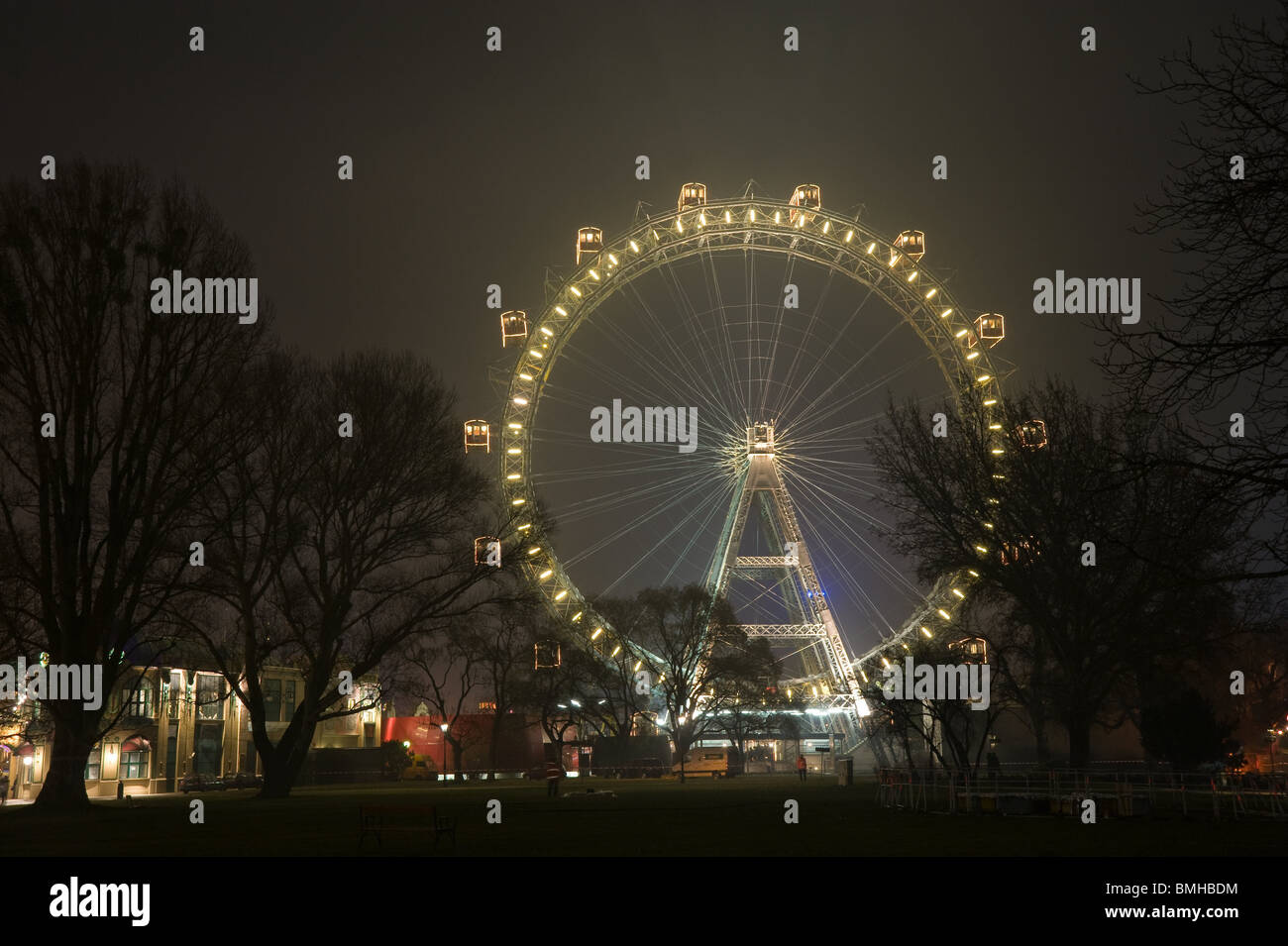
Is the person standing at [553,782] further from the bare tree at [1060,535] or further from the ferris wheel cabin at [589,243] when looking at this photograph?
the ferris wheel cabin at [589,243]

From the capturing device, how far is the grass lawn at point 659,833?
1688cm

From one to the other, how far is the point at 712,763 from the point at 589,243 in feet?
112

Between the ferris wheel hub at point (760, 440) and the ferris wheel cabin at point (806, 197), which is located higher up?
the ferris wheel cabin at point (806, 197)

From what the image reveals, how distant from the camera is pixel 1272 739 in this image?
68.6m

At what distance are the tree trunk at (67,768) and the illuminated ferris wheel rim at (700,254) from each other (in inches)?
877

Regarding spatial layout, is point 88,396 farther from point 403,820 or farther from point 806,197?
point 806,197

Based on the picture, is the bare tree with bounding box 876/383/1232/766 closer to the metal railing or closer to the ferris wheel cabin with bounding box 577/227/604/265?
the metal railing

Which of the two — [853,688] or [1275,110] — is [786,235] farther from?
[1275,110]

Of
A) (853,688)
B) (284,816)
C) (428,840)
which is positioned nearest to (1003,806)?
(428,840)

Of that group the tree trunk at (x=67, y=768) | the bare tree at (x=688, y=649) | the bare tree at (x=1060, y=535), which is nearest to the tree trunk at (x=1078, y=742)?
the bare tree at (x=1060, y=535)

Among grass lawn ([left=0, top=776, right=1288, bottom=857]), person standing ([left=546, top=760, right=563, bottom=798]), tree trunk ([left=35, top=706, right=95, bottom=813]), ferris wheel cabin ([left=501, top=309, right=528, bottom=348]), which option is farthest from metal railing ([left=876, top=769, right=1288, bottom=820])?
ferris wheel cabin ([left=501, top=309, right=528, bottom=348])

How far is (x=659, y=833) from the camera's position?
67.6ft

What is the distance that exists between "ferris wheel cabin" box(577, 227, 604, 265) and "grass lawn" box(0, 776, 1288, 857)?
26.7 metres

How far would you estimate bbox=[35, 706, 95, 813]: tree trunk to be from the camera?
2745 cm
